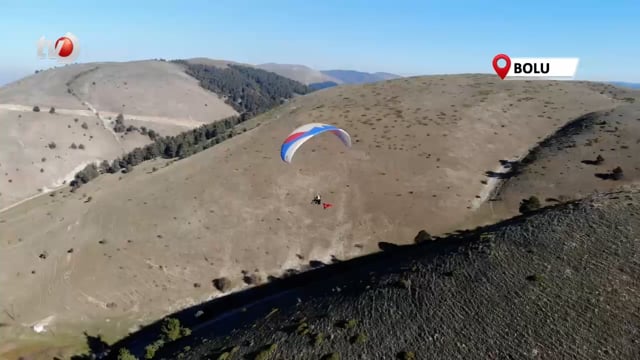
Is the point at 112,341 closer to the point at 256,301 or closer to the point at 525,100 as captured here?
the point at 256,301

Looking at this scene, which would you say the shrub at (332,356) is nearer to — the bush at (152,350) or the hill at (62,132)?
the bush at (152,350)

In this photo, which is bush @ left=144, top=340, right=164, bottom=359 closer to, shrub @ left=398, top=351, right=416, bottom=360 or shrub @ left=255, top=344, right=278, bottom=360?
shrub @ left=255, top=344, right=278, bottom=360

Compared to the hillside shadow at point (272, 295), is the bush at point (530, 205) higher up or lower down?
higher up

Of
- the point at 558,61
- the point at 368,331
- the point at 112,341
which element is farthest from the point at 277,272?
the point at 558,61

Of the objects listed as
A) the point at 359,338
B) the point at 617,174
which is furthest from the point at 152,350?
the point at 617,174

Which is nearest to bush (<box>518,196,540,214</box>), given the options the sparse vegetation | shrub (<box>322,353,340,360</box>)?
shrub (<box>322,353,340,360</box>)

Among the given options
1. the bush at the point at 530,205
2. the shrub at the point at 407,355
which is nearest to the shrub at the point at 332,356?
the shrub at the point at 407,355

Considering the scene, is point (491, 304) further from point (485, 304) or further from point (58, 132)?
point (58, 132)
